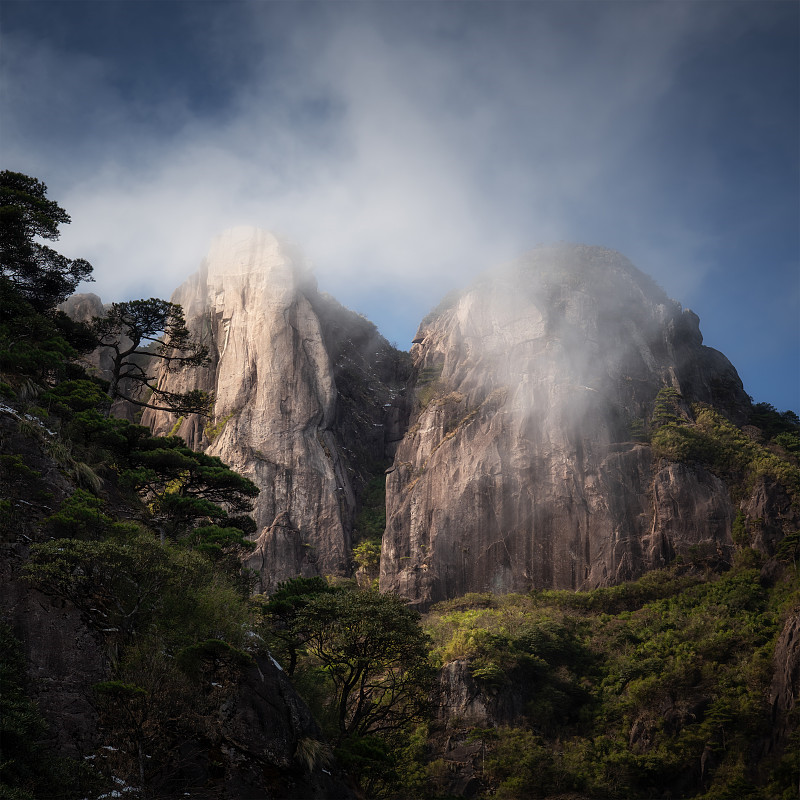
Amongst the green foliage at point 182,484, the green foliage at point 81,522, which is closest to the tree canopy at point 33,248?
the green foliage at point 182,484

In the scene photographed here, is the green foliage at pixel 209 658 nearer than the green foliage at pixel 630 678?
Yes

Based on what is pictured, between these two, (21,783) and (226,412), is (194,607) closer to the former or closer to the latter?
(21,783)

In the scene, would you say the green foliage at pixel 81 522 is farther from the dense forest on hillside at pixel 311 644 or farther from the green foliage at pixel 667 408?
the green foliage at pixel 667 408

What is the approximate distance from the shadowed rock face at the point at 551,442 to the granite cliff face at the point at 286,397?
591cm

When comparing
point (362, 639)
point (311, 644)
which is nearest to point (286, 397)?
point (311, 644)

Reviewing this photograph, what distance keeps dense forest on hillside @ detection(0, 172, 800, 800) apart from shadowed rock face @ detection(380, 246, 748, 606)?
129 inches

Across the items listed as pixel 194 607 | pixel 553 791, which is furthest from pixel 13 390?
pixel 553 791

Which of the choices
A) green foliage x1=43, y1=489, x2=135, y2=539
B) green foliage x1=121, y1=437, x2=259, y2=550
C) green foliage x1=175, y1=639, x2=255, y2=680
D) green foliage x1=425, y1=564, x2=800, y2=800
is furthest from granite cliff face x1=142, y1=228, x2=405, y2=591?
green foliage x1=175, y1=639, x2=255, y2=680

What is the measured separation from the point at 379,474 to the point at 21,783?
6297 centimetres

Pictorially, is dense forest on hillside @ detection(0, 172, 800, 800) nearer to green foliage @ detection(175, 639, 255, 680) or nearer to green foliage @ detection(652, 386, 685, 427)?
green foliage @ detection(175, 639, 255, 680)

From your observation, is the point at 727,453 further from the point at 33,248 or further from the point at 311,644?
the point at 33,248

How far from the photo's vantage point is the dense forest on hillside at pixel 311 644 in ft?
52.7

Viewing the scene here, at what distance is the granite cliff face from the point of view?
210 ft

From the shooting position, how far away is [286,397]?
7000 cm
